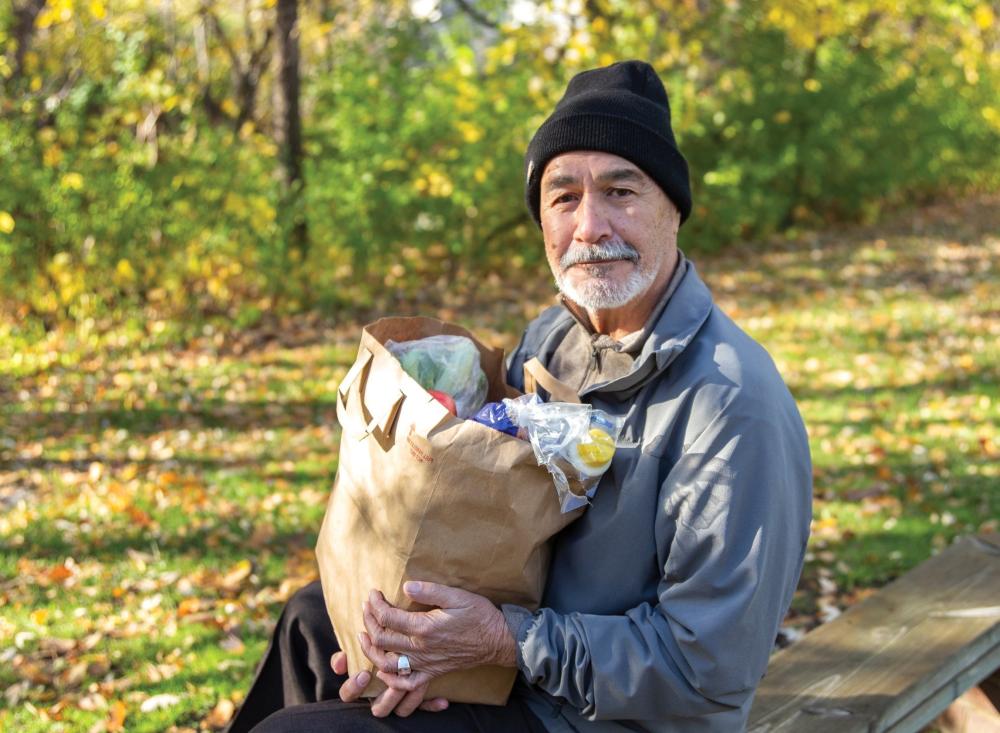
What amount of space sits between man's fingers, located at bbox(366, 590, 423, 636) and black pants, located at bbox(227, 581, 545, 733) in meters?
0.20

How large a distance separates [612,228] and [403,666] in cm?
102

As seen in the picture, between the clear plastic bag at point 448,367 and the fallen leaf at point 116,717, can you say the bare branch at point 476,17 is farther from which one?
the clear plastic bag at point 448,367

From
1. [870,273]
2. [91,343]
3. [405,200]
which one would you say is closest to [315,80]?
[405,200]

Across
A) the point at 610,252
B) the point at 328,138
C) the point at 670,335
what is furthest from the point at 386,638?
the point at 328,138

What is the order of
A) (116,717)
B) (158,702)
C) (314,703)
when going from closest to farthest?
(314,703), (116,717), (158,702)

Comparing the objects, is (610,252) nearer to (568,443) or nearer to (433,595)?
(568,443)

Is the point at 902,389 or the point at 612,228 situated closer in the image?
the point at 612,228

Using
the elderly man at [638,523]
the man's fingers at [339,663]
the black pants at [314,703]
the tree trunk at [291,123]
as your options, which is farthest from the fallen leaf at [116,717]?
the tree trunk at [291,123]

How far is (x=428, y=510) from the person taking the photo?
74.9 inches

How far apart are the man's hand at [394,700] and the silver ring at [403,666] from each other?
0.04m

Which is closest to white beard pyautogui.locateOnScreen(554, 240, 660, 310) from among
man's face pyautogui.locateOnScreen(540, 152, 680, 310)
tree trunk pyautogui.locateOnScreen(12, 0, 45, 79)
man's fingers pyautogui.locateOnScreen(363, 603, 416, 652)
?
man's face pyautogui.locateOnScreen(540, 152, 680, 310)

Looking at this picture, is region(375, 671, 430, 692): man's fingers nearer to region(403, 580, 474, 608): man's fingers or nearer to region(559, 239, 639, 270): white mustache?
region(403, 580, 474, 608): man's fingers

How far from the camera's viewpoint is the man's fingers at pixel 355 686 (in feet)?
6.73

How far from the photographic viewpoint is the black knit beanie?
87.1 inches
